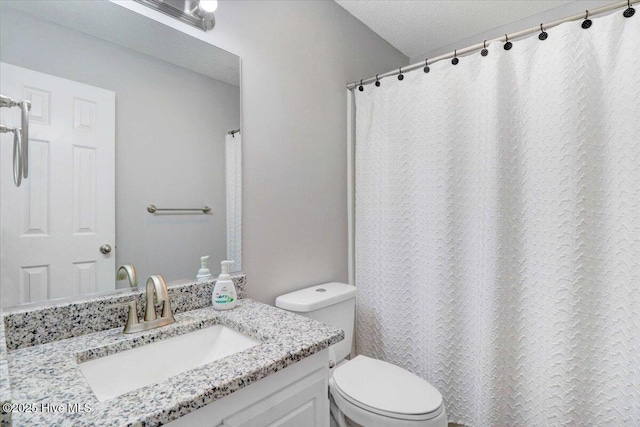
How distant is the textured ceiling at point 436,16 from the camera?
5.83 ft

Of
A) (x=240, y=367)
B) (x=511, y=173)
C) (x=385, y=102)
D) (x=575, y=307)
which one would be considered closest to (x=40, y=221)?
(x=240, y=367)

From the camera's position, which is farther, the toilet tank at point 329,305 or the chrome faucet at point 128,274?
the toilet tank at point 329,305

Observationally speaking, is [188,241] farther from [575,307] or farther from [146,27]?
[575,307]

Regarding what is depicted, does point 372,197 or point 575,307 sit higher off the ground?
point 372,197

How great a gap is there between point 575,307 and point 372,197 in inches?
39.7

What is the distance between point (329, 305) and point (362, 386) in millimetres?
363

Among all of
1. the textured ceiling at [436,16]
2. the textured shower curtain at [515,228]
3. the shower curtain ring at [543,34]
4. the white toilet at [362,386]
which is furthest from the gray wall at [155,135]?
the shower curtain ring at [543,34]

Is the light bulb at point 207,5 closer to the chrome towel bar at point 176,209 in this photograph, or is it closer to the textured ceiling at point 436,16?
the chrome towel bar at point 176,209

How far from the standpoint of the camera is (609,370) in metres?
1.15

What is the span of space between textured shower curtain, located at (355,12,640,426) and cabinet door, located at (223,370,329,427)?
842 millimetres

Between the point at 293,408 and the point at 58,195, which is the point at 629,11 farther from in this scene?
the point at 58,195

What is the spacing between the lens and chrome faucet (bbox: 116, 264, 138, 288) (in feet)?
3.24

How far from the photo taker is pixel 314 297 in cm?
144

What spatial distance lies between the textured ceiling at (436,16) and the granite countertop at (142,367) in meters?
1.80
